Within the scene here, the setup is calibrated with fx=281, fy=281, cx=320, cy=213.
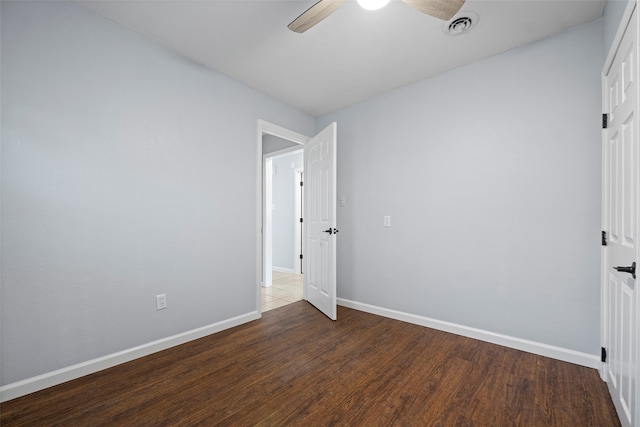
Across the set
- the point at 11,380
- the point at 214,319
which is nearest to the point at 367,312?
the point at 214,319

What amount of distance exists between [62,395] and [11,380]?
294mm

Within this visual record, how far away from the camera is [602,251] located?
1.93m

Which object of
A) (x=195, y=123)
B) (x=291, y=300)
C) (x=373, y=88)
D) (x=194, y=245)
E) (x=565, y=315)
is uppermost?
(x=373, y=88)

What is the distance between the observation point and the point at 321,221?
338cm

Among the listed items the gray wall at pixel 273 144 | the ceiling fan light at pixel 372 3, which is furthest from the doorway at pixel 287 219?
the ceiling fan light at pixel 372 3

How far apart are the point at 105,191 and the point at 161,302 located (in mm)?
988

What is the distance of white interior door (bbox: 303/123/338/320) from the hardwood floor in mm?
786

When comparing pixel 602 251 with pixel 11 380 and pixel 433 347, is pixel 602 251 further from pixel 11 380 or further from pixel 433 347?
pixel 11 380

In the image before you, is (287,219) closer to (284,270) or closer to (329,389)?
(284,270)

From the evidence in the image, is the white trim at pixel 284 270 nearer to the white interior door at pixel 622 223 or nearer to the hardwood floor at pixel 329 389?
the hardwood floor at pixel 329 389

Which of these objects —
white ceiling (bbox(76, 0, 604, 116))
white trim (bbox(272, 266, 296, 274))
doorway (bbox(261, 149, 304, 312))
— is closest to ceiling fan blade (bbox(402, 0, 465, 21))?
white ceiling (bbox(76, 0, 604, 116))

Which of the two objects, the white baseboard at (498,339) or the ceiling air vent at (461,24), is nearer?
the ceiling air vent at (461,24)

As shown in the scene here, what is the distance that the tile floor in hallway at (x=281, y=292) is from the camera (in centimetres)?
371

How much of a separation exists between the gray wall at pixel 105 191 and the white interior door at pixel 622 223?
284 cm
